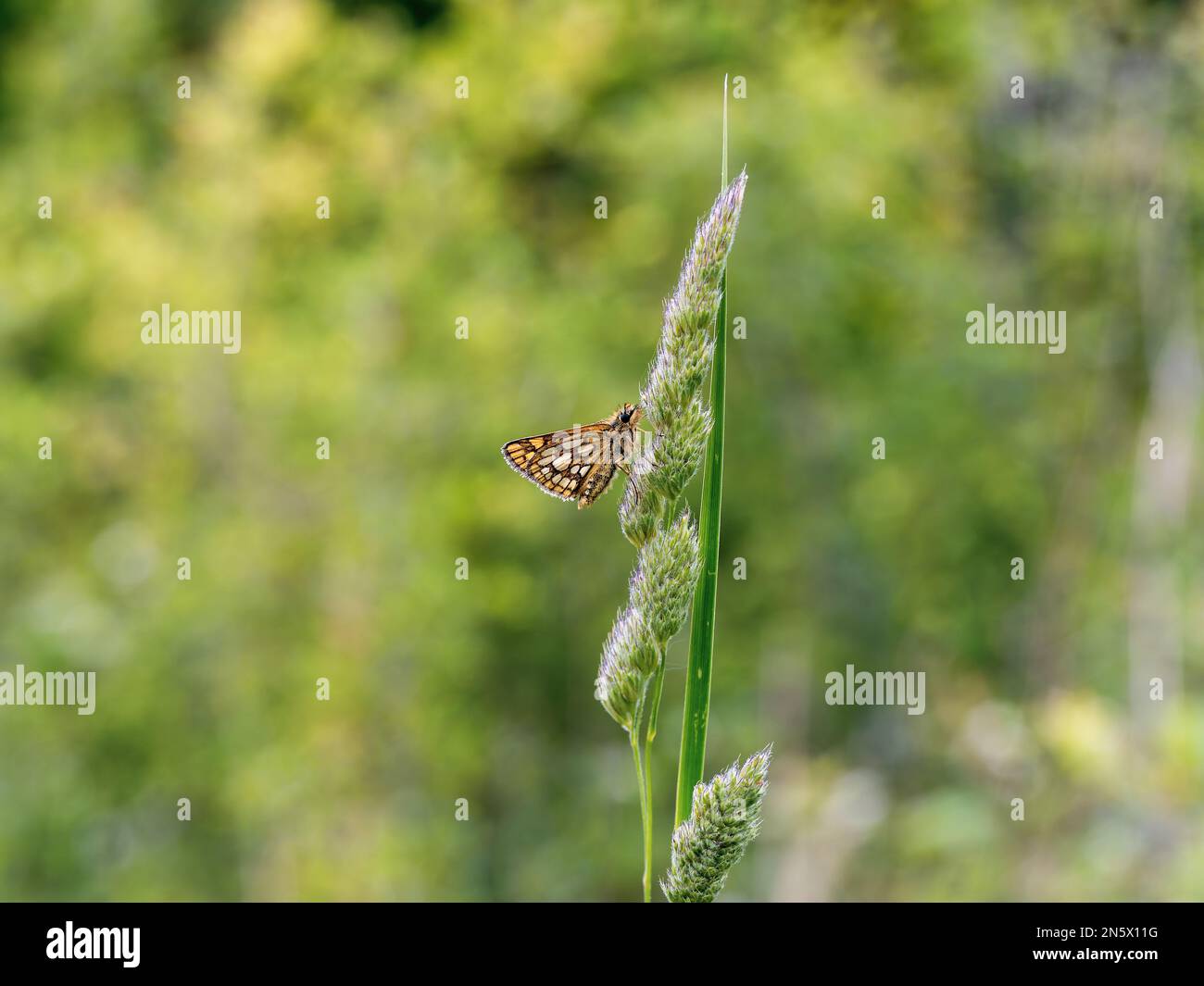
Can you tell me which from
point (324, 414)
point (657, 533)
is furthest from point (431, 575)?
point (657, 533)

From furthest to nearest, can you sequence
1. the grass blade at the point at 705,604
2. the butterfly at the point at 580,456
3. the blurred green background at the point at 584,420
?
the blurred green background at the point at 584,420 → the butterfly at the point at 580,456 → the grass blade at the point at 705,604

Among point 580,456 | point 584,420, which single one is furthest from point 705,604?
point 584,420

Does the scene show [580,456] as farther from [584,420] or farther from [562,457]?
[584,420]

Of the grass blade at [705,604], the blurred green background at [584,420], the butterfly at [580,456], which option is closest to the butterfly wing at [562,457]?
the butterfly at [580,456]

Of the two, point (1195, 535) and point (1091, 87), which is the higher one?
point (1091, 87)

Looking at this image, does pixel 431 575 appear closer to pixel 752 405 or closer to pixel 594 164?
pixel 752 405

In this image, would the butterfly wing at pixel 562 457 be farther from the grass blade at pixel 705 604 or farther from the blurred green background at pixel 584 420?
the blurred green background at pixel 584 420
